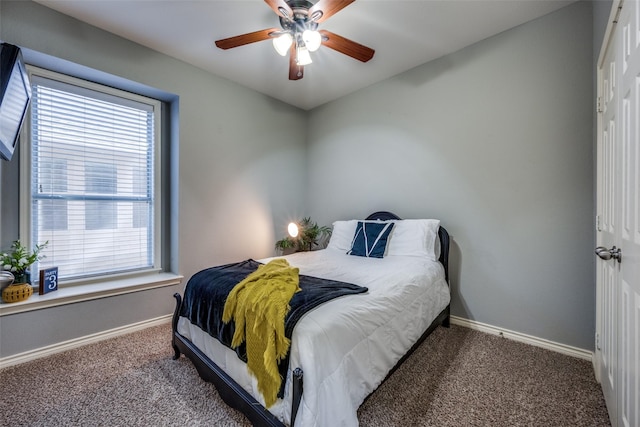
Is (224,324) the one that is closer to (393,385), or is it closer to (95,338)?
(393,385)

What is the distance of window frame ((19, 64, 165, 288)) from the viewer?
2.29 metres

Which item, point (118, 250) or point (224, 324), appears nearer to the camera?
point (224, 324)

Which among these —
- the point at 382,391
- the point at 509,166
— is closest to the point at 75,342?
the point at 382,391

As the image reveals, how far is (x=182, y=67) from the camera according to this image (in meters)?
2.96

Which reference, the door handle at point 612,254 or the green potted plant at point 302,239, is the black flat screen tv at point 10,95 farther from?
the door handle at point 612,254

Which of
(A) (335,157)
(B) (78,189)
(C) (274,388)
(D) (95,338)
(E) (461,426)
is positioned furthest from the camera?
(A) (335,157)

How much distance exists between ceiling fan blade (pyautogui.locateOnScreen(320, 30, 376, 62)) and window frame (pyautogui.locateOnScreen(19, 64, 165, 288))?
2.13m

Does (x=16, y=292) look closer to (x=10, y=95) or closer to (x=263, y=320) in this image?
(x=10, y=95)

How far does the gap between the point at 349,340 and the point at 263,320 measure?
42cm

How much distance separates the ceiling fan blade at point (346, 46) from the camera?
1.99 meters

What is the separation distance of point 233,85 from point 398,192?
2.41m

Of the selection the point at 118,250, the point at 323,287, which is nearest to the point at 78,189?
the point at 118,250

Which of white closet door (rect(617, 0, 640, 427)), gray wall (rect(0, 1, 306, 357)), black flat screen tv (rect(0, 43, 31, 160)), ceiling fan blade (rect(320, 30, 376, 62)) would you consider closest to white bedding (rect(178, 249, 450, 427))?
white closet door (rect(617, 0, 640, 427))

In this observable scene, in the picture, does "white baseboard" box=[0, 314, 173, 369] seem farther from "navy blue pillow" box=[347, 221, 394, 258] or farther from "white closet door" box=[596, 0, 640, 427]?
"white closet door" box=[596, 0, 640, 427]
